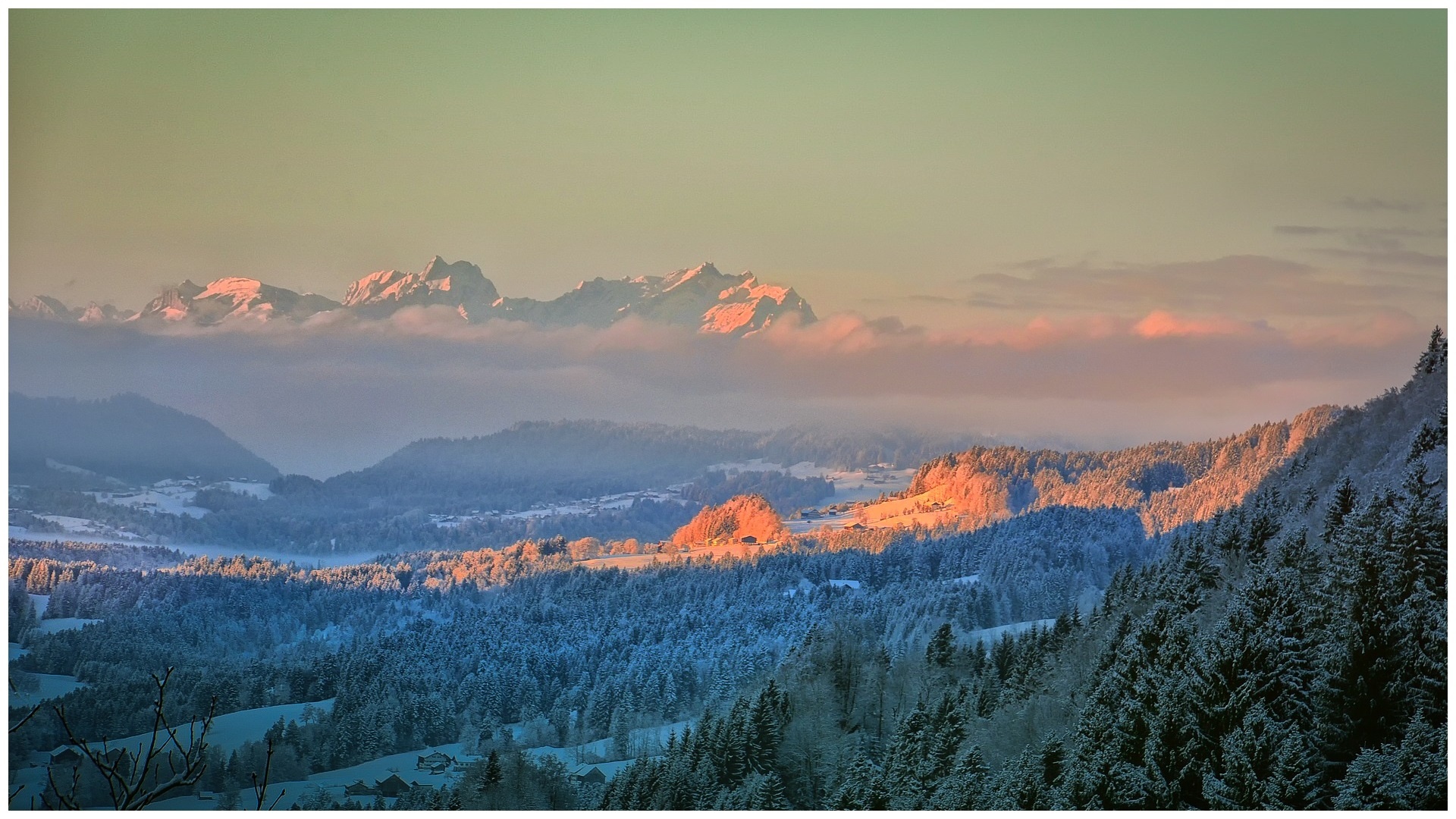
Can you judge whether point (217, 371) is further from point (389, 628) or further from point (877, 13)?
point (877, 13)

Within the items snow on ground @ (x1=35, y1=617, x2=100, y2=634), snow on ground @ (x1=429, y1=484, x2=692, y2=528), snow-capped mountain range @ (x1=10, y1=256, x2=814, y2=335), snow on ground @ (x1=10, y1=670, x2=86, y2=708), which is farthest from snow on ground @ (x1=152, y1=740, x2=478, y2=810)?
snow-capped mountain range @ (x1=10, y1=256, x2=814, y2=335)

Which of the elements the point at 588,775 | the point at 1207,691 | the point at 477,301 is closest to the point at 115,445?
the point at 477,301

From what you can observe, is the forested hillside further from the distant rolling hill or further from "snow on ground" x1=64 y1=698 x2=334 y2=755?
the distant rolling hill

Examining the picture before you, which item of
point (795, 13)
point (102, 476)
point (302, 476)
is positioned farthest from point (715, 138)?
point (102, 476)

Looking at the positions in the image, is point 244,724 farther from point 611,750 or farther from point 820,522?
point 820,522

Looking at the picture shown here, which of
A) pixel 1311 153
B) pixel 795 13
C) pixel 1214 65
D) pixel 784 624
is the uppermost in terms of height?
pixel 795 13

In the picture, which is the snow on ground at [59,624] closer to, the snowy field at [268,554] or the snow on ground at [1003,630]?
the snowy field at [268,554]

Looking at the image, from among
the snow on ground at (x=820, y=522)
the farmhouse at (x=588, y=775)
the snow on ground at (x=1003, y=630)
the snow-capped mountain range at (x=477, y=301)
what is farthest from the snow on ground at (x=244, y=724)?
the snow on ground at (x=1003, y=630)
